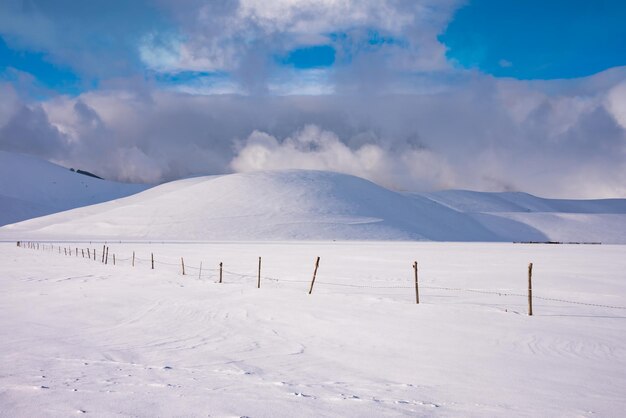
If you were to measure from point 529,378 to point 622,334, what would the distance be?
221 inches

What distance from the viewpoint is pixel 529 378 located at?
8.71 meters

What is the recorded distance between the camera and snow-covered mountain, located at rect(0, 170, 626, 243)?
102062mm

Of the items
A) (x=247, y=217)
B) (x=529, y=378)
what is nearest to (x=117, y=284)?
(x=529, y=378)

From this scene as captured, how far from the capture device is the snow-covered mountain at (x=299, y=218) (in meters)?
102

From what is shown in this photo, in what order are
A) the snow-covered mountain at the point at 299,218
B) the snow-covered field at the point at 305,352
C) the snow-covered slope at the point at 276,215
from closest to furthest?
1. the snow-covered field at the point at 305,352
2. the snow-covered slope at the point at 276,215
3. the snow-covered mountain at the point at 299,218

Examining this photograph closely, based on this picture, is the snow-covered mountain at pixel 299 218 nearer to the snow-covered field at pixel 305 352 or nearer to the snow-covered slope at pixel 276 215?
the snow-covered slope at pixel 276 215

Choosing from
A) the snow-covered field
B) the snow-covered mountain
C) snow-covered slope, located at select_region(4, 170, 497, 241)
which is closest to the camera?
the snow-covered field

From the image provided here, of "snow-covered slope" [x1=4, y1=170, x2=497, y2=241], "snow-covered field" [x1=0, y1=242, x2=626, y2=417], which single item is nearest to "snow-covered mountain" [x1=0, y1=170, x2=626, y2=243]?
"snow-covered slope" [x1=4, y1=170, x2=497, y2=241]

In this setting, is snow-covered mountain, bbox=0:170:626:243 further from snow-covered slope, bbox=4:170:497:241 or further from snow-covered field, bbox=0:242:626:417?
snow-covered field, bbox=0:242:626:417

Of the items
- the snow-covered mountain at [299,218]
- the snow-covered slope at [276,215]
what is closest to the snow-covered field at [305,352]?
the snow-covered mountain at [299,218]

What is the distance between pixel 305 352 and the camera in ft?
34.2

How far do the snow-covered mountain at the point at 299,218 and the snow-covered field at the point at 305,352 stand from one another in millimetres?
78882

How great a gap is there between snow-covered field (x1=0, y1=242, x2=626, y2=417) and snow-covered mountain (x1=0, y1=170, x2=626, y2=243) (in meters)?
78.9

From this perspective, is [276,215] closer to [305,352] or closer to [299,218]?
[299,218]
